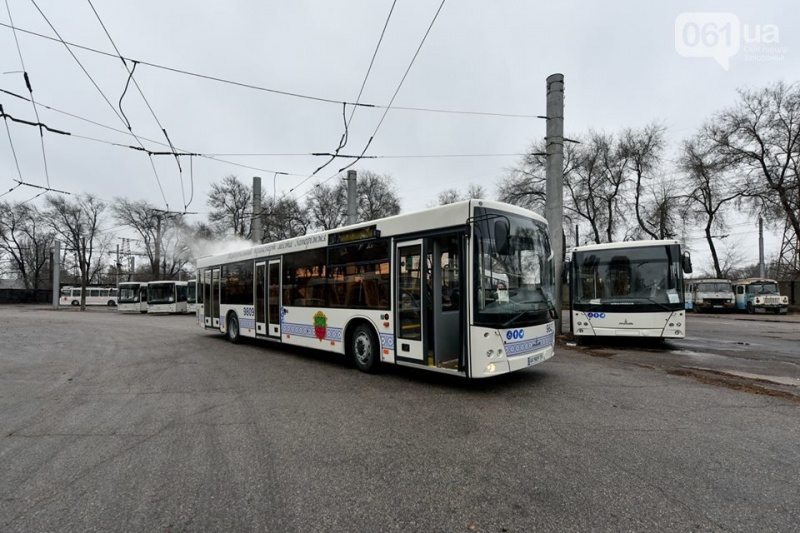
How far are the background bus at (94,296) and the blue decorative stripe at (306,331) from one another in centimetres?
5291

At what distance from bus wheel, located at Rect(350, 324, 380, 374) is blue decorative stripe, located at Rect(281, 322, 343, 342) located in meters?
0.36

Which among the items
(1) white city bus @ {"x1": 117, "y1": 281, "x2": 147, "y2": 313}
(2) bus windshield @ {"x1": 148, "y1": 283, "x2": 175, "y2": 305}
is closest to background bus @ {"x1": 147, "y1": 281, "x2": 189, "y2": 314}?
(2) bus windshield @ {"x1": 148, "y1": 283, "x2": 175, "y2": 305}

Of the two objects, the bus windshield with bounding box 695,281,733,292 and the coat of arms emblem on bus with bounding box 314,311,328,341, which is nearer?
the coat of arms emblem on bus with bounding box 314,311,328,341

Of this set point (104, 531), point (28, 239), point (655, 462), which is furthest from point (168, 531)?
point (28, 239)

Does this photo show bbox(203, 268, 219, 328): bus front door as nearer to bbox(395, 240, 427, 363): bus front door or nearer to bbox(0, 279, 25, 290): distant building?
bbox(395, 240, 427, 363): bus front door

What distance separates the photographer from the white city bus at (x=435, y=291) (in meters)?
5.83

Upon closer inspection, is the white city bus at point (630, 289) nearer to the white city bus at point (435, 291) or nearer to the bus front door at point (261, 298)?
the white city bus at point (435, 291)

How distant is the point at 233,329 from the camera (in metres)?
12.2

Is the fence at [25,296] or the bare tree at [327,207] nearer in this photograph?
the bare tree at [327,207]

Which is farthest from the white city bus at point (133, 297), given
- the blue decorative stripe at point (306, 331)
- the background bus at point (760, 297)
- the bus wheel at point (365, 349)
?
the background bus at point (760, 297)

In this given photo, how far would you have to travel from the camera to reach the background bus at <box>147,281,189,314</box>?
32406 mm

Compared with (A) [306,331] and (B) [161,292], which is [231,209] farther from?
(A) [306,331]

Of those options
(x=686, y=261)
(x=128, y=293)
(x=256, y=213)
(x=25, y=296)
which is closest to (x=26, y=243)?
(x=25, y=296)

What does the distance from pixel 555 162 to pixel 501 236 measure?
26.4ft
